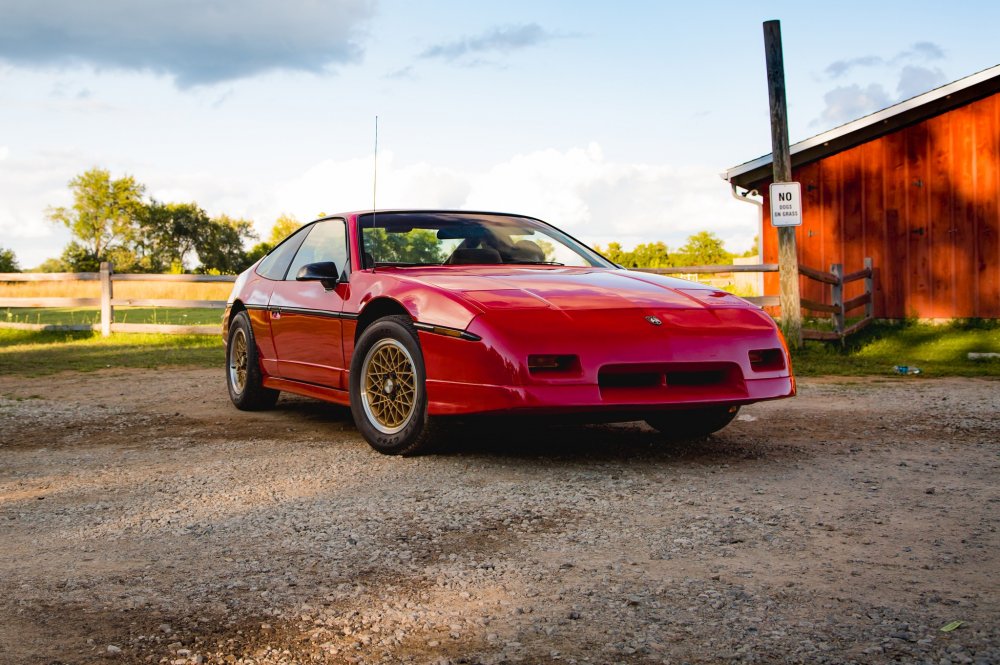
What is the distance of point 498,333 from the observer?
16.4ft

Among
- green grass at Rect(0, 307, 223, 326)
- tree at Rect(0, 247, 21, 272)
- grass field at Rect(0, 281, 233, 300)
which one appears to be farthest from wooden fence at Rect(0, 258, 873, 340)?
tree at Rect(0, 247, 21, 272)

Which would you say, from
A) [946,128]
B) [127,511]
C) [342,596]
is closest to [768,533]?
[342,596]

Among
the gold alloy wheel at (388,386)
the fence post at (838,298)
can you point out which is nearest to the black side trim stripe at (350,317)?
the gold alloy wheel at (388,386)

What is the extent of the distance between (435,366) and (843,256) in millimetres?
12721

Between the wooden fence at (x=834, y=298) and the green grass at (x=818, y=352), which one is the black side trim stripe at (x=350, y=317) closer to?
the green grass at (x=818, y=352)

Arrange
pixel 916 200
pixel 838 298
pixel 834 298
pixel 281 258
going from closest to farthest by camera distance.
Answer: pixel 281 258 < pixel 838 298 < pixel 834 298 < pixel 916 200

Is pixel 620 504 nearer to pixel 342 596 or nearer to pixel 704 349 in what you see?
pixel 704 349

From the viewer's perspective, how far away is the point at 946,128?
607 inches

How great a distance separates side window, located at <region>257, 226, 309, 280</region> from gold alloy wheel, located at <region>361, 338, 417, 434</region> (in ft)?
5.95

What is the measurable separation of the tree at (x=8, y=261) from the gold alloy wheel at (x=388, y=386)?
4910 centimetres

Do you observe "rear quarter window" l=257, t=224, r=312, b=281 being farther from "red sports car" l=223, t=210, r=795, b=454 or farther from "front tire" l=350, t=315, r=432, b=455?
"front tire" l=350, t=315, r=432, b=455

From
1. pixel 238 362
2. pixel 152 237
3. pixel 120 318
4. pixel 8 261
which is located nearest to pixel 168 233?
pixel 152 237

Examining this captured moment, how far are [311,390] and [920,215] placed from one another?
11.8 metres

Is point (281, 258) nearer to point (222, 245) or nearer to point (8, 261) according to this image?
point (8, 261)
